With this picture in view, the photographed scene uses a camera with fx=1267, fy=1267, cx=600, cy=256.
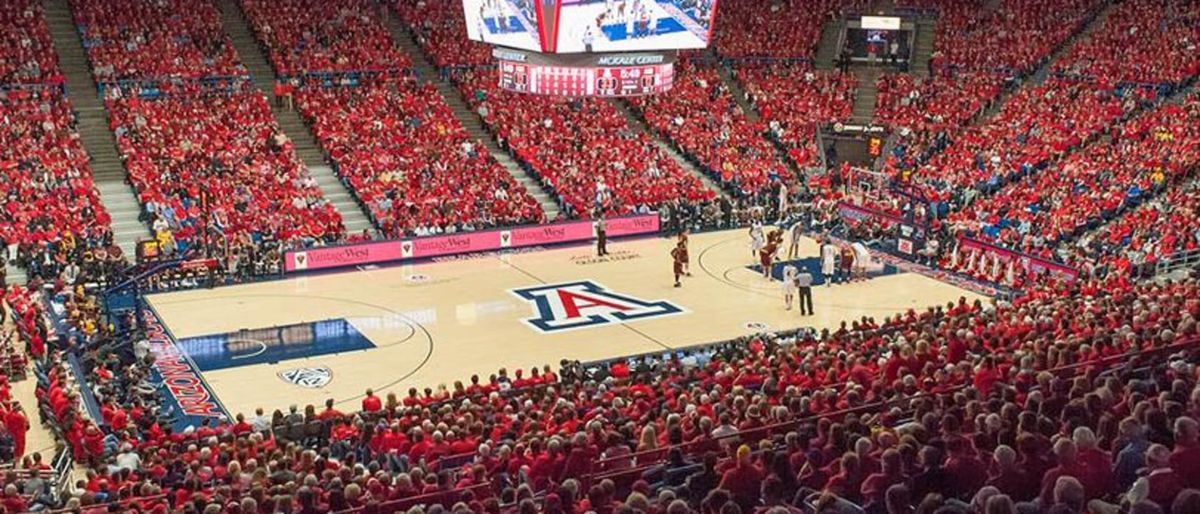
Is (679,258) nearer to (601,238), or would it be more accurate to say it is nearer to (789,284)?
(789,284)

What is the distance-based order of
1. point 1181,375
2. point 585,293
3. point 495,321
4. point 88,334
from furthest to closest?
point 585,293, point 495,321, point 88,334, point 1181,375

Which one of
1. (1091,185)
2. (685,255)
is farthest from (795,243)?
(1091,185)

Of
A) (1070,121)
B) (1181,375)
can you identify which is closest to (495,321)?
(1181,375)

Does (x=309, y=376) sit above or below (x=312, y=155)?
below

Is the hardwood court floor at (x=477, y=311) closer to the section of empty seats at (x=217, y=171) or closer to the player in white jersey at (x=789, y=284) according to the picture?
the player in white jersey at (x=789, y=284)

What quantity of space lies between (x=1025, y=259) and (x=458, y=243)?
16795mm

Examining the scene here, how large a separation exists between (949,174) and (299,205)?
2281cm

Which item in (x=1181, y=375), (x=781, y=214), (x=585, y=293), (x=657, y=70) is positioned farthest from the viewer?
(x=781, y=214)

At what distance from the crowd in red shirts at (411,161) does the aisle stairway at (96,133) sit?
702 centimetres

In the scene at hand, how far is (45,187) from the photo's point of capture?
3806cm

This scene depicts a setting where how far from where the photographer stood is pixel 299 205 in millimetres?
40469

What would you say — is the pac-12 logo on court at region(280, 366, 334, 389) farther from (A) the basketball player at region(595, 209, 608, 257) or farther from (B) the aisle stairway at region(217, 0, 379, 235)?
(A) the basketball player at region(595, 209, 608, 257)

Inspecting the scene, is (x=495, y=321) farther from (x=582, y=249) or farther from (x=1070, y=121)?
(x=1070, y=121)

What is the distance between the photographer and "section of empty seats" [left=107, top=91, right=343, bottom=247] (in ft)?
127
